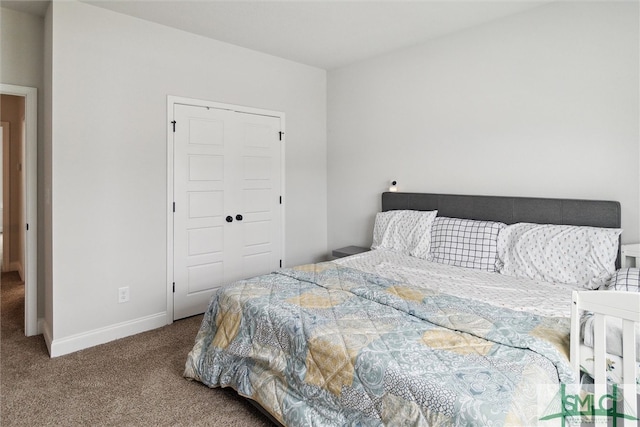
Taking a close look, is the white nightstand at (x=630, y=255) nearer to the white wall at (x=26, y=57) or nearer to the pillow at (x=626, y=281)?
the pillow at (x=626, y=281)

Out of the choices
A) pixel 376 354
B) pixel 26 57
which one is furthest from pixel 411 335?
pixel 26 57

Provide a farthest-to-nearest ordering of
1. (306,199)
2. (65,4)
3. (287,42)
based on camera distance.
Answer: (306,199), (287,42), (65,4)

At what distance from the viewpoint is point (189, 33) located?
341cm

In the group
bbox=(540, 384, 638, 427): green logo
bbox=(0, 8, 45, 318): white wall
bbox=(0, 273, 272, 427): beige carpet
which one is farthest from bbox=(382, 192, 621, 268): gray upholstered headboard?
bbox=(0, 8, 45, 318): white wall

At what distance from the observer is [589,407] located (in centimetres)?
143

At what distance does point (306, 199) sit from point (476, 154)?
77.7 inches

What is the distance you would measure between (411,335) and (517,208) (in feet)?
6.07

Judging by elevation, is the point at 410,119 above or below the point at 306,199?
above

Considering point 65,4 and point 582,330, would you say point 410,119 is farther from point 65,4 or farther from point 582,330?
point 65,4

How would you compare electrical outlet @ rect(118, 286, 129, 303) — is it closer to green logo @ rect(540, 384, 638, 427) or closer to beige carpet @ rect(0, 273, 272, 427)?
beige carpet @ rect(0, 273, 272, 427)

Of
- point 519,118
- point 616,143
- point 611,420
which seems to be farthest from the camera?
point 519,118

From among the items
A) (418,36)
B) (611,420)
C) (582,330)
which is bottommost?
(611,420)

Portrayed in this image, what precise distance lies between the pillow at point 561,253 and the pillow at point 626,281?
188mm

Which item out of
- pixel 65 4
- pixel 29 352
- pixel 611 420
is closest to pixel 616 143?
pixel 611 420
